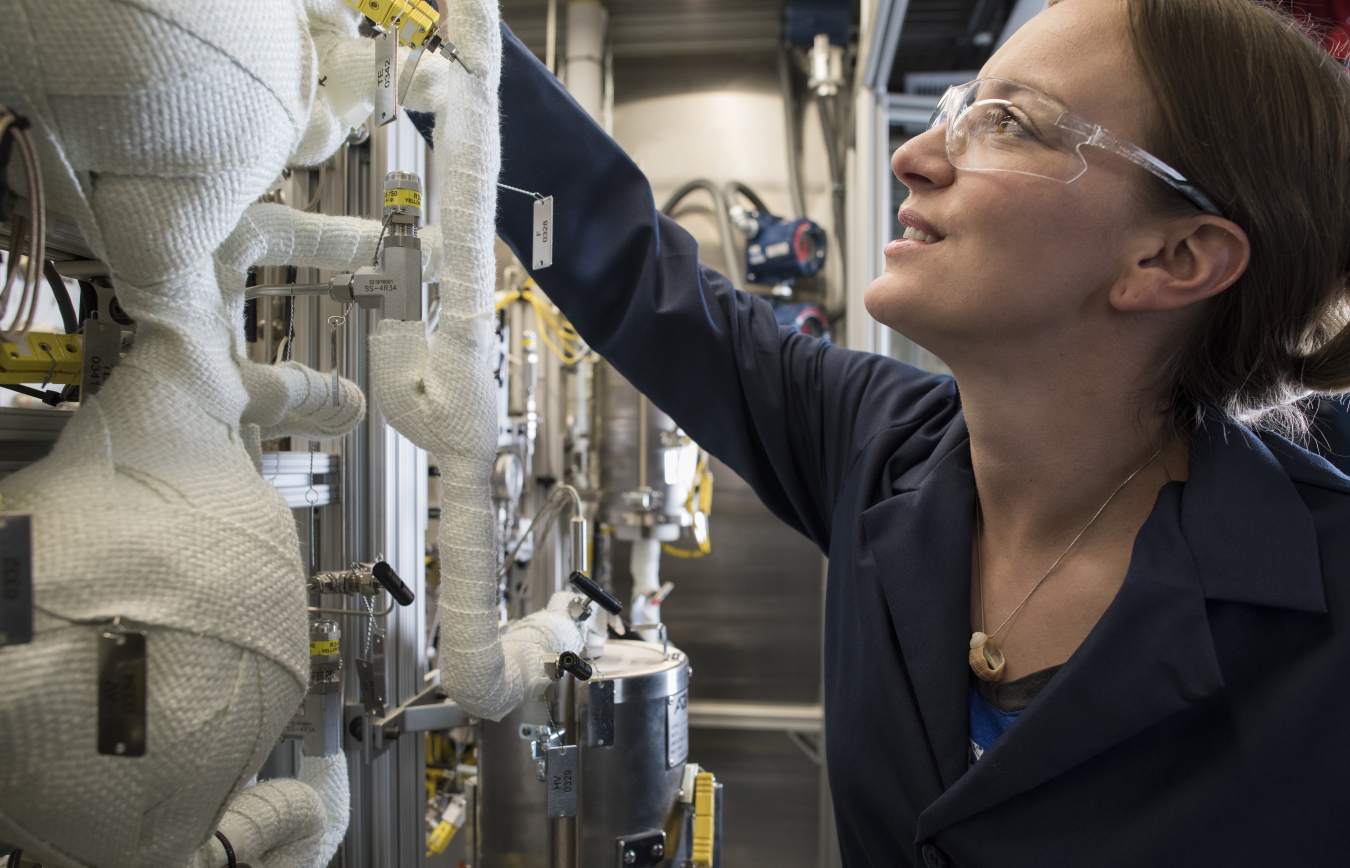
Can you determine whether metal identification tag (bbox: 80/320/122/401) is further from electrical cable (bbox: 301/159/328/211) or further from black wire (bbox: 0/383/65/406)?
electrical cable (bbox: 301/159/328/211)

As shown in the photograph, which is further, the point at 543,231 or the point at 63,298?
the point at 543,231

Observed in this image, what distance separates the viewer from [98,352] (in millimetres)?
568

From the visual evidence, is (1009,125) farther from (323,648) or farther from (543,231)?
(323,648)

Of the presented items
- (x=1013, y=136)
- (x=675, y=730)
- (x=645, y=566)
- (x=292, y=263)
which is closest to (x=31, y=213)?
(x=292, y=263)

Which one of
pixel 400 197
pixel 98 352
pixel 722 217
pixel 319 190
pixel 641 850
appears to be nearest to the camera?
pixel 98 352

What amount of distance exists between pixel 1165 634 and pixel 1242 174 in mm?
399

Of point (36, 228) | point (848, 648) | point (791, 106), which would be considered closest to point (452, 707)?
Answer: point (848, 648)

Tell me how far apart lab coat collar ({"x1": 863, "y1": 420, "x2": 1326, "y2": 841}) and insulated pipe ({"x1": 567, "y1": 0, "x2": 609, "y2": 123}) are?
7.35ft

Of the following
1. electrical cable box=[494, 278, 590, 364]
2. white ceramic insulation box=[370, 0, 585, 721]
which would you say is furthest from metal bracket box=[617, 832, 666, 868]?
electrical cable box=[494, 278, 590, 364]

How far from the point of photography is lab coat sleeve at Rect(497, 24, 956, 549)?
0.84 metres

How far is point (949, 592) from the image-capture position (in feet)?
2.58

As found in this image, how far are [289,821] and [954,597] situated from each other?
0.64 m

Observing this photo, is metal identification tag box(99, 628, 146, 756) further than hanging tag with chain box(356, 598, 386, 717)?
No

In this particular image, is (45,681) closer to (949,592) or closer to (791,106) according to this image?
(949,592)
